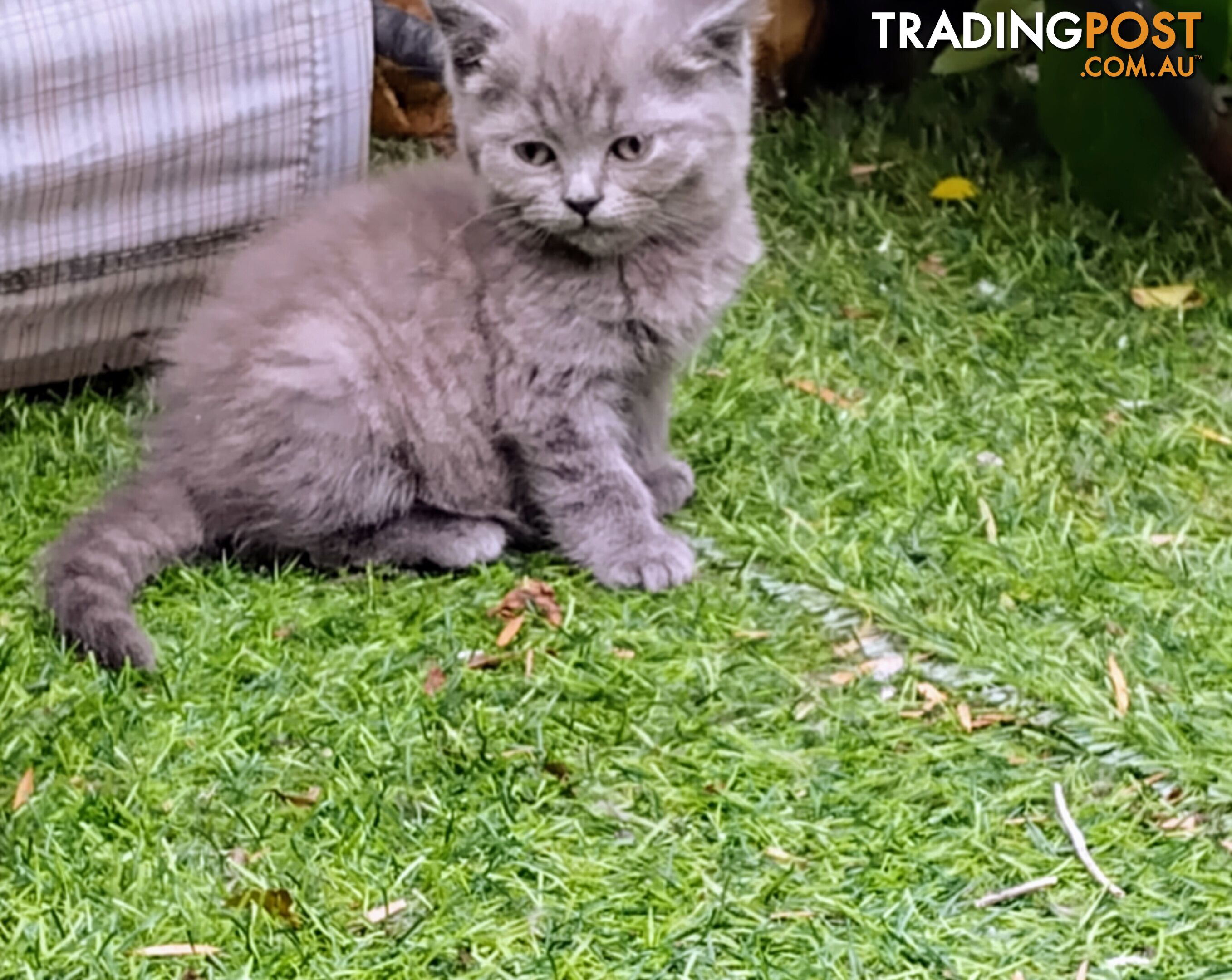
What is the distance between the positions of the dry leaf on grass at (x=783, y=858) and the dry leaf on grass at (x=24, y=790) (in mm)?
633

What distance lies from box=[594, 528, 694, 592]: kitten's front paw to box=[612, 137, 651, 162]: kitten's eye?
41 cm

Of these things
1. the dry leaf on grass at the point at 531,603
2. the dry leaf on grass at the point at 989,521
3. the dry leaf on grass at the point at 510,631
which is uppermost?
the dry leaf on grass at the point at 510,631

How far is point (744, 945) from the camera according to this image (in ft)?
3.82

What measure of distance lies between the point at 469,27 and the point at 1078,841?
99 centimetres

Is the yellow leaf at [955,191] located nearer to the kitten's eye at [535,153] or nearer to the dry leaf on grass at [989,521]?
the dry leaf on grass at [989,521]

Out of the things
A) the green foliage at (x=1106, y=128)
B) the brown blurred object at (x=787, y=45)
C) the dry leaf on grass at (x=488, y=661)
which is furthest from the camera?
the brown blurred object at (x=787, y=45)

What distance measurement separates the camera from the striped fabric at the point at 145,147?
1847mm

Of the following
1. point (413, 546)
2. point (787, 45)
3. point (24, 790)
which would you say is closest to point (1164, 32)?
point (787, 45)

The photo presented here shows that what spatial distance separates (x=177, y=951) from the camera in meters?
1.16

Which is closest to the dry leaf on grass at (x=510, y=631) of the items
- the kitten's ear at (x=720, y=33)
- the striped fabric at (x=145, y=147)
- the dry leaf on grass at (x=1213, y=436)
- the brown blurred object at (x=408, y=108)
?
the kitten's ear at (x=720, y=33)

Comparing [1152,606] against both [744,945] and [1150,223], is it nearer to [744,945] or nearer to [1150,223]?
[744,945]

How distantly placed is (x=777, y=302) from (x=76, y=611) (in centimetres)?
116

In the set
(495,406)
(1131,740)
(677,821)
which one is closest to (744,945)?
(677,821)

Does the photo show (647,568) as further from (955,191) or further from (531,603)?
(955,191)
